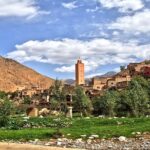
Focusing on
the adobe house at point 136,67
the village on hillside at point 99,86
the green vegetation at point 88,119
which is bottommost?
the green vegetation at point 88,119

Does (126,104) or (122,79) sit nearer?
(126,104)

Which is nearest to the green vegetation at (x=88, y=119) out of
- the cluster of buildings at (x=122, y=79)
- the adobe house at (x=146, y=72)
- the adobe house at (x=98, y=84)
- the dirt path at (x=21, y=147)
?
the adobe house at (x=146, y=72)

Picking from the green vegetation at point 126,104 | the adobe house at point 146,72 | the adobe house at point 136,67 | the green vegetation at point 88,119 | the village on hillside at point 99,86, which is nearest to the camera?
the green vegetation at point 88,119

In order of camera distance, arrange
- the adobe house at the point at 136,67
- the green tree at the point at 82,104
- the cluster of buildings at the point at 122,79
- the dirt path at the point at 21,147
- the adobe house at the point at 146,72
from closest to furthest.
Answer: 1. the dirt path at the point at 21,147
2. the green tree at the point at 82,104
3. the adobe house at the point at 146,72
4. the cluster of buildings at the point at 122,79
5. the adobe house at the point at 136,67

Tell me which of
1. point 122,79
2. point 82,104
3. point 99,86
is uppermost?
point 122,79

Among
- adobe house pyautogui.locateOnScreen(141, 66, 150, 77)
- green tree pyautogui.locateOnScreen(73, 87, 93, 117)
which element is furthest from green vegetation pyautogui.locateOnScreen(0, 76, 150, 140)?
adobe house pyautogui.locateOnScreen(141, 66, 150, 77)

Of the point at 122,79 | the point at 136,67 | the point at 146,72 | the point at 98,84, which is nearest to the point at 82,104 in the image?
the point at 146,72

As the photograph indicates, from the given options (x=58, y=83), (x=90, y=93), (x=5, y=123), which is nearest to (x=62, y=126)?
(x=5, y=123)

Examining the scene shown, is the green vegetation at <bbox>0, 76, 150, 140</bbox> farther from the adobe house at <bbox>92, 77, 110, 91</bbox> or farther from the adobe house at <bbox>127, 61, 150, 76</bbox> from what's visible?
the adobe house at <bbox>127, 61, 150, 76</bbox>

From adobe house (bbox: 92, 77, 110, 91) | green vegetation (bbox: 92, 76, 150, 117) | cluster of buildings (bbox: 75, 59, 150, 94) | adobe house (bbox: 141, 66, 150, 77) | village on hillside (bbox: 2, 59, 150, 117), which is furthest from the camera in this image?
adobe house (bbox: 92, 77, 110, 91)

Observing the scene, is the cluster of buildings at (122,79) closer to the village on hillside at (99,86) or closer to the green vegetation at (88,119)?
the village on hillside at (99,86)

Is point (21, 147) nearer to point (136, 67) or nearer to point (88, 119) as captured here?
point (88, 119)

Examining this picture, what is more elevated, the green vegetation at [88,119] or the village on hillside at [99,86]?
the village on hillside at [99,86]

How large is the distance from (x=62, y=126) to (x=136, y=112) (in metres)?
29.8
